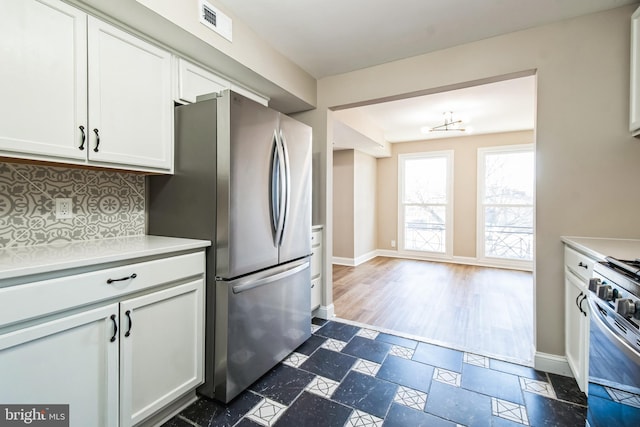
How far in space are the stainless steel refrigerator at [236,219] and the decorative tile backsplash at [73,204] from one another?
0.15 meters

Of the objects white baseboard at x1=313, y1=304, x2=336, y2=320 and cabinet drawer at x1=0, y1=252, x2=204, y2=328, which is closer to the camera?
cabinet drawer at x1=0, y1=252, x2=204, y2=328

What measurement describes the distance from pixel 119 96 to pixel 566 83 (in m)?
2.83

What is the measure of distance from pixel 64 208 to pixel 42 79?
0.71 meters

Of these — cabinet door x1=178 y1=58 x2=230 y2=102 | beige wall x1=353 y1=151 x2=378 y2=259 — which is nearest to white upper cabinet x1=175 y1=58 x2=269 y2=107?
cabinet door x1=178 y1=58 x2=230 y2=102

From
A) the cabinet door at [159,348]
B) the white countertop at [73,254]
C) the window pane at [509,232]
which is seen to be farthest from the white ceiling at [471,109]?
the cabinet door at [159,348]

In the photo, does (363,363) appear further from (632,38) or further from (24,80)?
(632,38)

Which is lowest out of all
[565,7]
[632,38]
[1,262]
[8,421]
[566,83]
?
[8,421]

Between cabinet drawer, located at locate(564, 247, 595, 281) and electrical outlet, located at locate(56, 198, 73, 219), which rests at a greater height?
electrical outlet, located at locate(56, 198, 73, 219)

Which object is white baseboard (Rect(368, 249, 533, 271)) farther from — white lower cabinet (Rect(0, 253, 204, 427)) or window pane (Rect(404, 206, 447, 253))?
white lower cabinet (Rect(0, 253, 204, 427))

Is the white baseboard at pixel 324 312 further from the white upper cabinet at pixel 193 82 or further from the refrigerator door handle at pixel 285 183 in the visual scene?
the white upper cabinet at pixel 193 82

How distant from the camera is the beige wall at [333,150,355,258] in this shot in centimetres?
562

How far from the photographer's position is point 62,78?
136 cm

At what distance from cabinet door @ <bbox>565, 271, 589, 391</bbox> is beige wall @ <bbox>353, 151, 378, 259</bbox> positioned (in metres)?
3.80

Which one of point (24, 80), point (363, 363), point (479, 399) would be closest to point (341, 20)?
point (24, 80)
